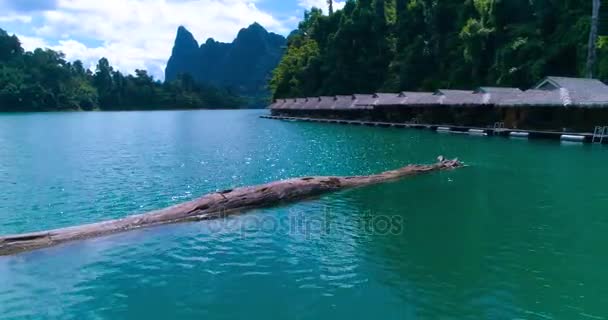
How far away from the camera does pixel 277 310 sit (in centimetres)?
738

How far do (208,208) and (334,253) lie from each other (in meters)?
4.24

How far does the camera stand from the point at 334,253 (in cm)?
997

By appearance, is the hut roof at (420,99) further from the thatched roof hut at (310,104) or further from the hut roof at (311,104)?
the thatched roof hut at (310,104)

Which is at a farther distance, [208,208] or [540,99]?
[540,99]

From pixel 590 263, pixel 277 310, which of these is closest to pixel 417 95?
pixel 590 263

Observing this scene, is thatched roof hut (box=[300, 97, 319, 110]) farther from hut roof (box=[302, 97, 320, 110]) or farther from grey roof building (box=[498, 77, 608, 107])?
grey roof building (box=[498, 77, 608, 107])

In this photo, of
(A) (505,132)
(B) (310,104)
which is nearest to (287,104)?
(B) (310,104)

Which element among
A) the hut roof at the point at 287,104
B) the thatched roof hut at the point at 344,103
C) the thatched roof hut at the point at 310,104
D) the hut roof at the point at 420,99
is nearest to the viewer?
the hut roof at the point at 420,99

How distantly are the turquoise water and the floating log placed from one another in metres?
0.37

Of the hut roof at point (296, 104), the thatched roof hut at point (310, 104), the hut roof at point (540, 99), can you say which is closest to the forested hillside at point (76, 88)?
the hut roof at point (296, 104)

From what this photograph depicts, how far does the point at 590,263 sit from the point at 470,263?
7.78 ft

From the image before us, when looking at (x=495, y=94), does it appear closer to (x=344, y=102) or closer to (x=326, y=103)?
(x=344, y=102)
